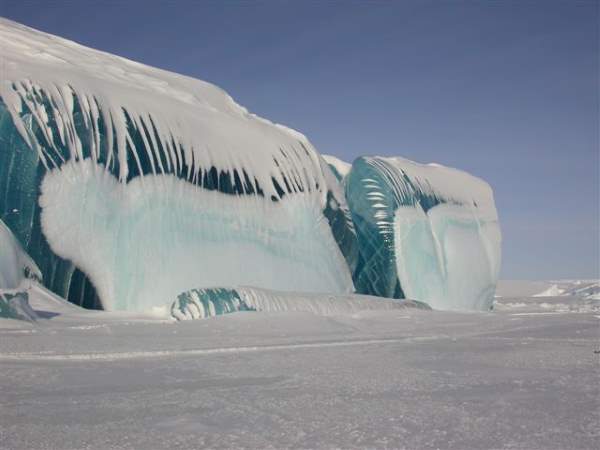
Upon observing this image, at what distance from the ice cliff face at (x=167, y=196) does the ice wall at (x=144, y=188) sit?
15mm

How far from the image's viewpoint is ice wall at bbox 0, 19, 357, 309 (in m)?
5.75

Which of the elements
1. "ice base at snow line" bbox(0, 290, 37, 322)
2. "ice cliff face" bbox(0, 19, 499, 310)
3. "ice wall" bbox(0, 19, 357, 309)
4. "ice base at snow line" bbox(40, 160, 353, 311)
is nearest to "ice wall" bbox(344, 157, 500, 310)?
"ice cliff face" bbox(0, 19, 499, 310)

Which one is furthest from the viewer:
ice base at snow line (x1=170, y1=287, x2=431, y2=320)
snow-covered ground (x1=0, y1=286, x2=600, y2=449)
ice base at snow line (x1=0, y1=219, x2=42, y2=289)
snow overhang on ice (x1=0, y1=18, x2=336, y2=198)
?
snow overhang on ice (x1=0, y1=18, x2=336, y2=198)

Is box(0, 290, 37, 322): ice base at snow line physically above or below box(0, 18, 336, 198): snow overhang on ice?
below

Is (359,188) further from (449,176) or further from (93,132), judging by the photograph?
(93,132)

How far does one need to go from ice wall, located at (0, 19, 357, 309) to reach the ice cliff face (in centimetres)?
1

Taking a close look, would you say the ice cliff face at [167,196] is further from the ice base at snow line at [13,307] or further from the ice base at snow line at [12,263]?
the ice base at snow line at [13,307]

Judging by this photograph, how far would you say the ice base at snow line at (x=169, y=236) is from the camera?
593 centimetres

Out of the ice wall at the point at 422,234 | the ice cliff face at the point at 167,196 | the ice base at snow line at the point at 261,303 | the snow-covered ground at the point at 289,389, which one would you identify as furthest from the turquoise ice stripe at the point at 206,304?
the ice wall at the point at 422,234

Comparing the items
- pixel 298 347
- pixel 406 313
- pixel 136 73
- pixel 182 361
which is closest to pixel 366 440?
pixel 182 361

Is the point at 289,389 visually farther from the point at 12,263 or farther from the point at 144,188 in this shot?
the point at 144,188

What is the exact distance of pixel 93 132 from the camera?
6.32 m

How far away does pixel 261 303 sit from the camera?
659 cm

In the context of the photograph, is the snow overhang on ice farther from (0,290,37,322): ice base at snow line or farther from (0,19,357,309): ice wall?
(0,290,37,322): ice base at snow line
